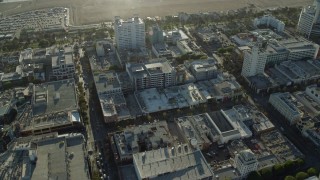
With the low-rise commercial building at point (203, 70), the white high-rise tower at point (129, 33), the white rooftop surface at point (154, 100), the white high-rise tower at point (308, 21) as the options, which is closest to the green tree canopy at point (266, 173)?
the white rooftop surface at point (154, 100)

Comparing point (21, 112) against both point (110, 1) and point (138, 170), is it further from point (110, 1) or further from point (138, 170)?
point (110, 1)

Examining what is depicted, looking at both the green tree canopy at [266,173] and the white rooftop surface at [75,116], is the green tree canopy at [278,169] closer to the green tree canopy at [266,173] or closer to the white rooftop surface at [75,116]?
the green tree canopy at [266,173]

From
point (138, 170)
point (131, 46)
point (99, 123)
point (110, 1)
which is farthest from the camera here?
point (110, 1)

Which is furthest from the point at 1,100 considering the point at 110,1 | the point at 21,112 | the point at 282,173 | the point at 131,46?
the point at 110,1

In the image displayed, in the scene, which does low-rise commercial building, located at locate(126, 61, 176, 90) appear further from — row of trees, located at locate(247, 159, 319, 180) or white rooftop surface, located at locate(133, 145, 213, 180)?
row of trees, located at locate(247, 159, 319, 180)

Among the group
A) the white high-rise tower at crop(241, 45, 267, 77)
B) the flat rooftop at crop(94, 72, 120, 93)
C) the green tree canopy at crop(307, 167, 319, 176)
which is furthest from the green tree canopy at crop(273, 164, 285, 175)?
the flat rooftop at crop(94, 72, 120, 93)
